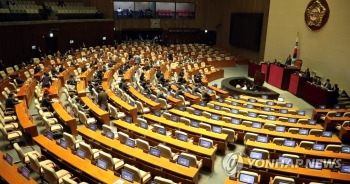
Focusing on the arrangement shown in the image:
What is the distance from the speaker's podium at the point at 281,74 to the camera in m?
16.7

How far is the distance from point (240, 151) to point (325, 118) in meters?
4.53

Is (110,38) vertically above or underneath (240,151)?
above

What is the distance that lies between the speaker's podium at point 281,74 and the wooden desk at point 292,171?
36.9 feet

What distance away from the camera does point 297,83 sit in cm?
1557

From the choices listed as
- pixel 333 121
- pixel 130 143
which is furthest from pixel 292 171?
pixel 333 121

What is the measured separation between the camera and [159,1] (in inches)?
1130

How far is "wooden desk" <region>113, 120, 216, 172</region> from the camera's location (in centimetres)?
732

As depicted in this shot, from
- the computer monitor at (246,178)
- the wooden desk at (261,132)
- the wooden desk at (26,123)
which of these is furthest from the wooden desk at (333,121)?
the wooden desk at (26,123)

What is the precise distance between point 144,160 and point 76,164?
5.27ft

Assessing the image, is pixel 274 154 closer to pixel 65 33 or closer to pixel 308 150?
pixel 308 150

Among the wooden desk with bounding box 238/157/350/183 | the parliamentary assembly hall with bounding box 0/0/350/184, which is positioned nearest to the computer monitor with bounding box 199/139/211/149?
the parliamentary assembly hall with bounding box 0/0/350/184

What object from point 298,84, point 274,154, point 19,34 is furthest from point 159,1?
point 274,154

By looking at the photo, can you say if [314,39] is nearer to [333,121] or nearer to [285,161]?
[333,121]

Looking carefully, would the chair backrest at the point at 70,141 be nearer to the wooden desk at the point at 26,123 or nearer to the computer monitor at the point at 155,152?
the wooden desk at the point at 26,123
